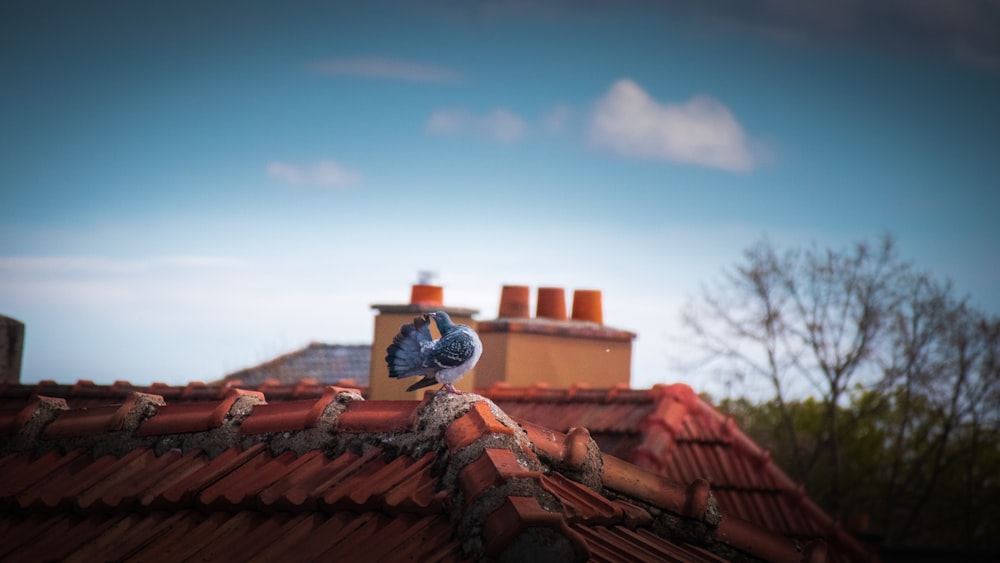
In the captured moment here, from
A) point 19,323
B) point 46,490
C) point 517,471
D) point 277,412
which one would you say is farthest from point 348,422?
point 19,323

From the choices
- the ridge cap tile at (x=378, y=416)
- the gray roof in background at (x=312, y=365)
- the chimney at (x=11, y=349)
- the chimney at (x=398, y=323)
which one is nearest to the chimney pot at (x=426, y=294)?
the chimney at (x=398, y=323)

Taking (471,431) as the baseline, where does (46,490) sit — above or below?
below

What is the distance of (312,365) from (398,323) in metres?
14.5

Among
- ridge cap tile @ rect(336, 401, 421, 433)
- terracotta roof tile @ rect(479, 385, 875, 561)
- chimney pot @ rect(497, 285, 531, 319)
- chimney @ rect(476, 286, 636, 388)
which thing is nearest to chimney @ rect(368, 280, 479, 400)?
terracotta roof tile @ rect(479, 385, 875, 561)

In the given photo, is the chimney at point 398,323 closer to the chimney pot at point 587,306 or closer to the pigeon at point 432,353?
the chimney pot at point 587,306

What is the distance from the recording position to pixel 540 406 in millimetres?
9422

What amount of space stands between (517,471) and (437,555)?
288 mm

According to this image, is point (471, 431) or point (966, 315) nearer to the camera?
point (471, 431)

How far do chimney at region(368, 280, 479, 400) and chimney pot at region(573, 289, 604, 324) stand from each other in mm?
2842

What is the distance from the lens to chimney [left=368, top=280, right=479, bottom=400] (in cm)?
988

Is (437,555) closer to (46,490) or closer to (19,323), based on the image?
(46,490)

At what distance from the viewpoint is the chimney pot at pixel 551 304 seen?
13391 mm

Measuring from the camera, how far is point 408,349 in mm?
4098

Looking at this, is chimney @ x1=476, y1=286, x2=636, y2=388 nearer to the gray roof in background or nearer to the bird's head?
the bird's head
